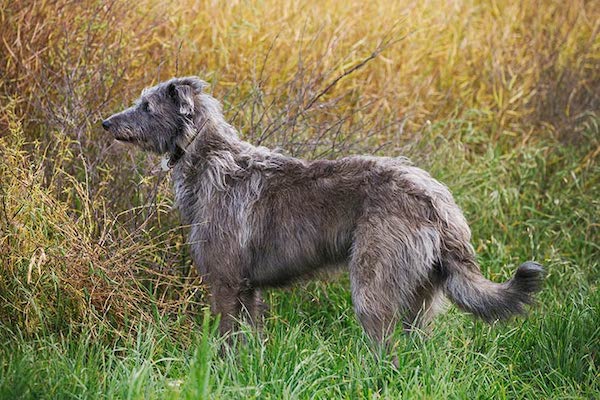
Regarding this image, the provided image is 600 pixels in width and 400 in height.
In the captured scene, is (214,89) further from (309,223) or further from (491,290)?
(491,290)

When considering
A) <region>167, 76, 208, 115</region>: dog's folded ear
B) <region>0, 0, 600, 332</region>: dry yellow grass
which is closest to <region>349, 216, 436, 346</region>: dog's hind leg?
<region>0, 0, 600, 332</region>: dry yellow grass

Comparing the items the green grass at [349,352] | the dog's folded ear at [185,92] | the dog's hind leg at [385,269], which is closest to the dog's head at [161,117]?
the dog's folded ear at [185,92]

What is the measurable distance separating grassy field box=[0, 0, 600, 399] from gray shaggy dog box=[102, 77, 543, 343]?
0.71 ft

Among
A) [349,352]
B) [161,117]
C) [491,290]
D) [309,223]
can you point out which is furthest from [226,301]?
[491,290]

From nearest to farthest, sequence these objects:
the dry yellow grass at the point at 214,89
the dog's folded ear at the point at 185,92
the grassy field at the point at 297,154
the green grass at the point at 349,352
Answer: the green grass at the point at 349,352 < the grassy field at the point at 297,154 < the dry yellow grass at the point at 214,89 < the dog's folded ear at the point at 185,92

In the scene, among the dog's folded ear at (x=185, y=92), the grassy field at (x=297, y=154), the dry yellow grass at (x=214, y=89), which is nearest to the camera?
the grassy field at (x=297, y=154)

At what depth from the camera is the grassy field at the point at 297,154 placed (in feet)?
14.9

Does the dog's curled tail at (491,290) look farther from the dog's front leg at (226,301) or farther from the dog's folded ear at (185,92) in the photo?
the dog's folded ear at (185,92)

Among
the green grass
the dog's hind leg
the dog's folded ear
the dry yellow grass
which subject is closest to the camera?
the green grass

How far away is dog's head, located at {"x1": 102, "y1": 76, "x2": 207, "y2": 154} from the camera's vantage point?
5402 mm

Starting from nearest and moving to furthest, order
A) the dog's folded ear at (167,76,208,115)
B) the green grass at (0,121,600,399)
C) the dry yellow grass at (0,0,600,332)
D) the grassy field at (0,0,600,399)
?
the green grass at (0,121,600,399)
the grassy field at (0,0,600,399)
the dry yellow grass at (0,0,600,332)
the dog's folded ear at (167,76,208,115)

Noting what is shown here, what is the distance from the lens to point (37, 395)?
4.08 meters

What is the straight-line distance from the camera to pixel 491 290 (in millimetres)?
4648

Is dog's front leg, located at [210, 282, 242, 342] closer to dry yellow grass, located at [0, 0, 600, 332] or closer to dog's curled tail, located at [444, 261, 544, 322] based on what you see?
dry yellow grass, located at [0, 0, 600, 332]
